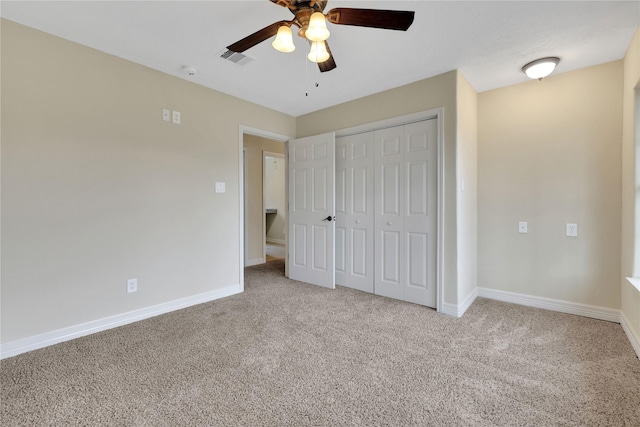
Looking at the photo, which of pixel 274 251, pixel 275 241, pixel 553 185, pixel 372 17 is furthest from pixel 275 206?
pixel 372 17

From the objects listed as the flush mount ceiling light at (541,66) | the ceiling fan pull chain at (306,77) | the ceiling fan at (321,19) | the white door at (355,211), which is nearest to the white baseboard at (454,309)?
the white door at (355,211)

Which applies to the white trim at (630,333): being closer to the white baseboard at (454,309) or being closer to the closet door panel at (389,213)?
the white baseboard at (454,309)

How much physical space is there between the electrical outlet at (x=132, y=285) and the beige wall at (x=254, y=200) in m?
2.52

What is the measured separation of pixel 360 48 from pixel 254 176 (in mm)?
3446

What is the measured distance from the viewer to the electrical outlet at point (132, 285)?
2610 mm

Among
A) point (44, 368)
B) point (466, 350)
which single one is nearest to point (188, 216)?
point (44, 368)

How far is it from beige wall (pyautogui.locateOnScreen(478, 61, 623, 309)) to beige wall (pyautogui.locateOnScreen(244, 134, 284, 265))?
12.2 ft

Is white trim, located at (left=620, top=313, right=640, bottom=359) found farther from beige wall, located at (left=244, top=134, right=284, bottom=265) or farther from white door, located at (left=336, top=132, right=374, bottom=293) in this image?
beige wall, located at (left=244, top=134, right=284, bottom=265)

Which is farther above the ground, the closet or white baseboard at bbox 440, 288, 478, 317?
the closet

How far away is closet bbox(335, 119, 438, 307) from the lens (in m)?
2.97

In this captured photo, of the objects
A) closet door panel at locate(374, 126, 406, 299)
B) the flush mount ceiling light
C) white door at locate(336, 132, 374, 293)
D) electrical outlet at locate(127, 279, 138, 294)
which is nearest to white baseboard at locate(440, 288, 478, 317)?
closet door panel at locate(374, 126, 406, 299)

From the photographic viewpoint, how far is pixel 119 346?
2.17 m

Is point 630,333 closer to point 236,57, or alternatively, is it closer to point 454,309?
point 454,309

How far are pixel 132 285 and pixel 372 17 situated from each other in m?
2.95
